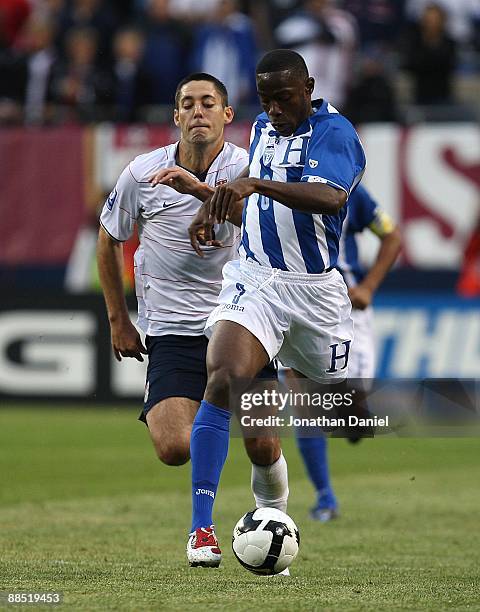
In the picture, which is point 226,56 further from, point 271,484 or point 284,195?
point 284,195

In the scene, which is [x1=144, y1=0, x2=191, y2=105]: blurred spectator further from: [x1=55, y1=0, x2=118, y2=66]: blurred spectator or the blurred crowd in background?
[x1=55, y1=0, x2=118, y2=66]: blurred spectator

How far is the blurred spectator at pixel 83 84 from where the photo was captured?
15.7m

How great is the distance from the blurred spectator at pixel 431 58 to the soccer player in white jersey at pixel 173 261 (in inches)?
364

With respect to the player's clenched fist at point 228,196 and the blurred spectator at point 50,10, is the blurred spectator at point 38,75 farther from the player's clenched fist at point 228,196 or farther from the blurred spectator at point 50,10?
the player's clenched fist at point 228,196

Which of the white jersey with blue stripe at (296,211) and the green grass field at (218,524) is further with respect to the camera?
the white jersey with blue stripe at (296,211)

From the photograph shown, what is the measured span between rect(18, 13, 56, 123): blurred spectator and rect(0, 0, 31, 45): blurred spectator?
108 cm

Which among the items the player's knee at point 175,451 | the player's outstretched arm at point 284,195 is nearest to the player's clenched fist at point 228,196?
the player's outstretched arm at point 284,195

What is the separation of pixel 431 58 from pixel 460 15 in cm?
154

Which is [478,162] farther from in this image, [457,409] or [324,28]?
[457,409]

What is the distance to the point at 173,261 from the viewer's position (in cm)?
701

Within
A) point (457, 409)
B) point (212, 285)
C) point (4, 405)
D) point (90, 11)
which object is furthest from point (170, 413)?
point (90, 11)

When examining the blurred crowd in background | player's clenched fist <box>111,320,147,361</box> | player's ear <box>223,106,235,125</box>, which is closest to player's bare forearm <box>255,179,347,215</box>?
player's ear <box>223,106,235,125</box>

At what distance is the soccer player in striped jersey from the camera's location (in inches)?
336

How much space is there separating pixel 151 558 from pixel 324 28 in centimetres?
966
